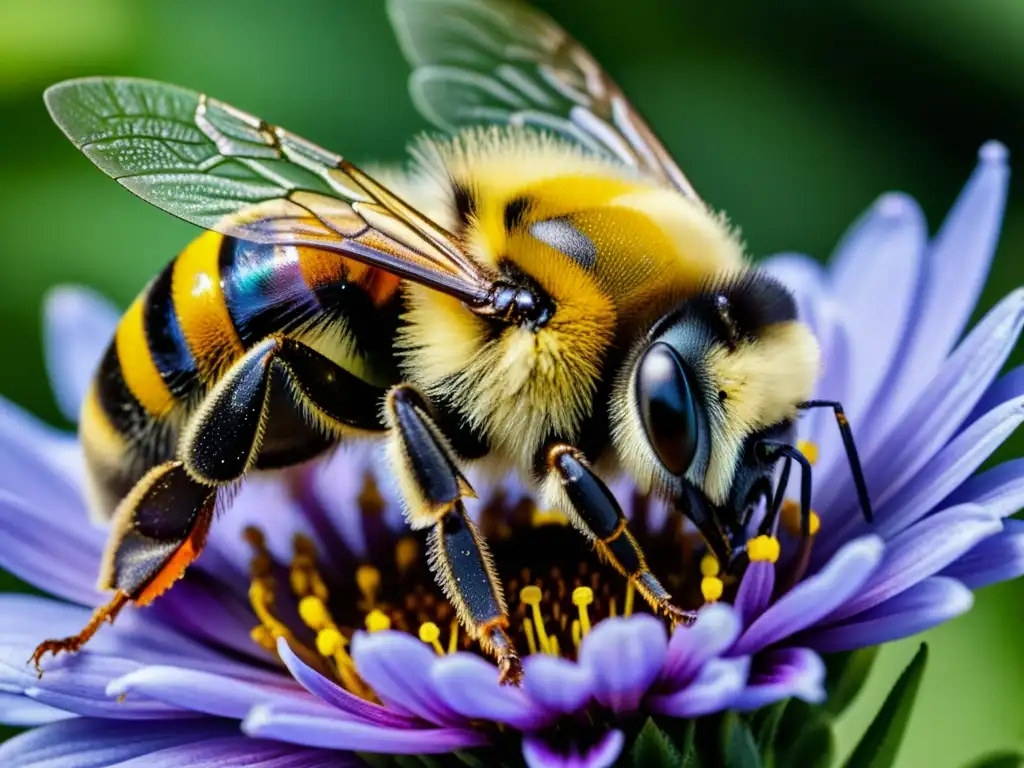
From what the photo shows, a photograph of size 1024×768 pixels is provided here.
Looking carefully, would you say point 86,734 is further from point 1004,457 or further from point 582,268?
point 1004,457

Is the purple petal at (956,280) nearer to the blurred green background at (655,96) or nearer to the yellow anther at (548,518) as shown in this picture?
the yellow anther at (548,518)

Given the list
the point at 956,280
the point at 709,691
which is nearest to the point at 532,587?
the point at 709,691

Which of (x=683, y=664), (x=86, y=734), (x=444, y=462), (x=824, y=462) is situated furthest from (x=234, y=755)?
(x=824, y=462)

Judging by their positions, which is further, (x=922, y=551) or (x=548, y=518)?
(x=548, y=518)

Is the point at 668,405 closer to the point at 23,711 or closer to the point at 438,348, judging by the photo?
the point at 438,348

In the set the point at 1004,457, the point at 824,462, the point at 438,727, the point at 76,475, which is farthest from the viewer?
the point at 1004,457
